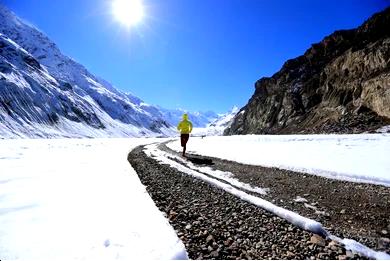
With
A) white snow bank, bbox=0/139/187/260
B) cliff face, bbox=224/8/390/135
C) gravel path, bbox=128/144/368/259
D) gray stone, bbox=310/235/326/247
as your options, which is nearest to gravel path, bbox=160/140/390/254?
gray stone, bbox=310/235/326/247

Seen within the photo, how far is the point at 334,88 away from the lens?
280 ft

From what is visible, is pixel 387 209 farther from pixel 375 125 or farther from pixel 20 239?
pixel 375 125

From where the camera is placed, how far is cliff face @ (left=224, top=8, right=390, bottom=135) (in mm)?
65875

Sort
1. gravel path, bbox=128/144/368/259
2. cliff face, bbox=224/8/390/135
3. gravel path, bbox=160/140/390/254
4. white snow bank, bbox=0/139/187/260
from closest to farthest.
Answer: white snow bank, bbox=0/139/187/260
gravel path, bbox=128/144/368/259
gravel path, bbox=160/140/390/254
cliff face, bbox=224/8/390/135

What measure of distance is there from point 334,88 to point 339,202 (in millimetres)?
86478

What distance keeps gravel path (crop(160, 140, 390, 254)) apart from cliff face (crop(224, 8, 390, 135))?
171 feet

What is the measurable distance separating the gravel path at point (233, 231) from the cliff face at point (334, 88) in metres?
56.5

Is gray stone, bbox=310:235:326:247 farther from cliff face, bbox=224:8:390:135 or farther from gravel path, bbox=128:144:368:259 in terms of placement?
cliff face, bbox=224:8:390:135

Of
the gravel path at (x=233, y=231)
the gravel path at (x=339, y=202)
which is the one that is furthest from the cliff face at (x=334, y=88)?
the gravel path at (x=233, y=231)

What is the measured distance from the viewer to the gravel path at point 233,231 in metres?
4.88

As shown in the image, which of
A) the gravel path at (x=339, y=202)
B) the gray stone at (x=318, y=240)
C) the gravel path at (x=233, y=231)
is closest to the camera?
the gravel path at (x=233, y=231)

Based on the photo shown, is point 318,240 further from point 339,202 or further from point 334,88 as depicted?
point 334,88

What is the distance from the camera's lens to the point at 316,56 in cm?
11150

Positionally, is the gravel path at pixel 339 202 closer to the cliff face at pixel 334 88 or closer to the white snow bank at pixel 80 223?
the white snow bank at pixel 80 223
